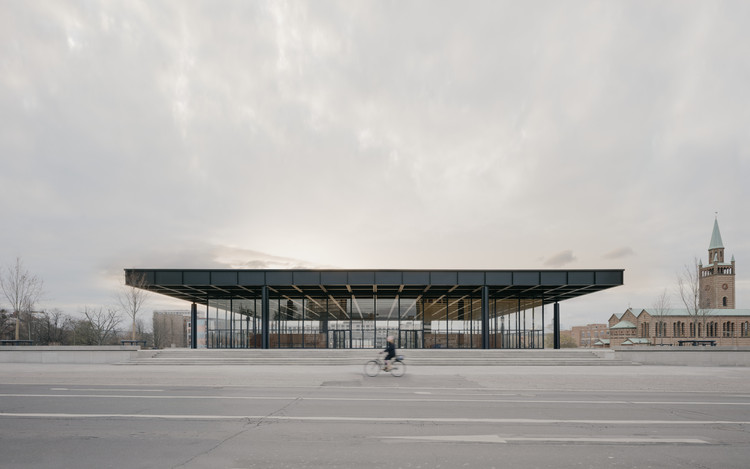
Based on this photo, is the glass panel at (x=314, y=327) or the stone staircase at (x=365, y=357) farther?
the glass panel at (x=314, y=327)

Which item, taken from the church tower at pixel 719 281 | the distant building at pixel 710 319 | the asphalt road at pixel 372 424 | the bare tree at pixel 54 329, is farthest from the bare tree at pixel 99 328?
the church tower at pixel 719 281

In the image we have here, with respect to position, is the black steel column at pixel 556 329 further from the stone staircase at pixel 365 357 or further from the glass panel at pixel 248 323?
the glass panel at pixel 248 323

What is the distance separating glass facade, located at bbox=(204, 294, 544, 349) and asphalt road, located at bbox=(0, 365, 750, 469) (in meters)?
22.9

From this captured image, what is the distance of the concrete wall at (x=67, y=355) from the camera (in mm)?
28297

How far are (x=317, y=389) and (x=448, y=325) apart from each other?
26.9 metres

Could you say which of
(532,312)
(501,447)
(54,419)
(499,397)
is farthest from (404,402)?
(532,312)

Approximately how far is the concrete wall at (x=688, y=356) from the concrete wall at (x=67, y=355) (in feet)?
92.2

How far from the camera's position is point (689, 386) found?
1747 cm

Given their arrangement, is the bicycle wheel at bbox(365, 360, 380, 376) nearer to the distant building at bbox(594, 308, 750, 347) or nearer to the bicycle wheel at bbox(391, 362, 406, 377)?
the bicycle wheel at bbox(391, 362, 406, 377)

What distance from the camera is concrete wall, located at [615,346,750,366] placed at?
93.8ft

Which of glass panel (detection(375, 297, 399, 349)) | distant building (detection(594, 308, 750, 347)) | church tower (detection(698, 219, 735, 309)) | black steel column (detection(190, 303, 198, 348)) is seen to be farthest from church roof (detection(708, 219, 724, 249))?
black steel column (detection(190, 303, 198, 348))

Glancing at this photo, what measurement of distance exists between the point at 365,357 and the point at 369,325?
1445 centimetres

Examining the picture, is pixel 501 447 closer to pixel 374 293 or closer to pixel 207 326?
pixel 374 293

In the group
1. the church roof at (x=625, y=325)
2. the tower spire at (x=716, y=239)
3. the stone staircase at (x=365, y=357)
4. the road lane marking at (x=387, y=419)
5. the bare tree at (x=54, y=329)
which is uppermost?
the tower spire at (x=716, y=239)
